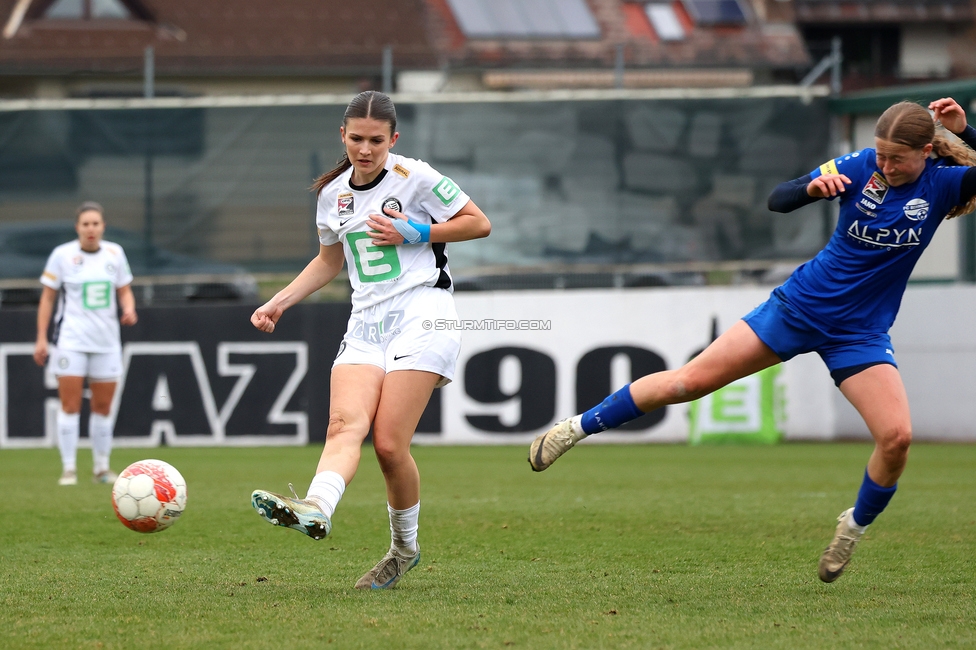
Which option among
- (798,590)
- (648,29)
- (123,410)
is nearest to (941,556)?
(798,590)

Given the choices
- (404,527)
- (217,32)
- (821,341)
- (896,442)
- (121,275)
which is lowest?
(404,527)

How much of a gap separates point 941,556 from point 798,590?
136 centimetres

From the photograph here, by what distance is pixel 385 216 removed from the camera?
543cm

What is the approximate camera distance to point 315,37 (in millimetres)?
26750

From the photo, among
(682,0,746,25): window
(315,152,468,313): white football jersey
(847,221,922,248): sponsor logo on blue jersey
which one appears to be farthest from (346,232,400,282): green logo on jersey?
(682,0,746,25): window

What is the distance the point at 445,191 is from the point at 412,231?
33 centimetres

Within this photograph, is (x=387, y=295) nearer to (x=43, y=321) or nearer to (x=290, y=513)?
(x=290, y=513)

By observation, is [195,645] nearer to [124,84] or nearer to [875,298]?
[875,298]

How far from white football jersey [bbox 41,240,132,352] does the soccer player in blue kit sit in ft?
20.6

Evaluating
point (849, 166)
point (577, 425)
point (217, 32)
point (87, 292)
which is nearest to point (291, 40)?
point (217, 32)

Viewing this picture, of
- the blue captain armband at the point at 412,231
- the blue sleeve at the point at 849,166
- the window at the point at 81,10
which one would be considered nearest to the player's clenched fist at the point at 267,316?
the blue captain armband at the point at 412,231

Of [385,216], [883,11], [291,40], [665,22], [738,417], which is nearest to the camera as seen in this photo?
[385,216]

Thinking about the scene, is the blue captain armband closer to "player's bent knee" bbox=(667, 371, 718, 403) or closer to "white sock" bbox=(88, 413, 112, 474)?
"player's bent knee" bbox=(667, 371, 718, 403)

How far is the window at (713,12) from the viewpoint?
32844 millimetres
